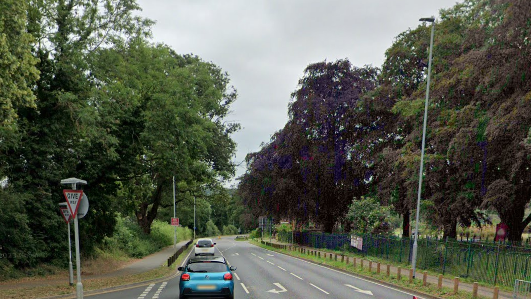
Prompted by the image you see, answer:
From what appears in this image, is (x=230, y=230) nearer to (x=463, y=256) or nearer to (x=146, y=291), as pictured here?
(x=463, y=256)

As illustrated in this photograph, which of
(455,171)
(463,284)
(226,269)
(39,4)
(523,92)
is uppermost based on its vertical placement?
(39,4)

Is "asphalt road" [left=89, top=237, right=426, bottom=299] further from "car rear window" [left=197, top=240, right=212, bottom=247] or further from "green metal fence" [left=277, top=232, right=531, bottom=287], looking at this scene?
"car rear window" [left=197, top=240, right=212, bottom=247]

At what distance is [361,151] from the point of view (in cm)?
3381

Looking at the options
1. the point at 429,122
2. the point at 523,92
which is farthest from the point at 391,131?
the point at 523,92

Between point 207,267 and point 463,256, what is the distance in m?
13.2

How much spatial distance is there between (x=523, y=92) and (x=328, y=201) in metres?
22.1

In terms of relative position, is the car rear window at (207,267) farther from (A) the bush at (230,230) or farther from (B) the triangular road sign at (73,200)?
(A) the bush at (230,230)

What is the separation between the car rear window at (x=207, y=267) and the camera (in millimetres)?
11258

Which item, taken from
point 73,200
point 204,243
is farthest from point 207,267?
point 204,243

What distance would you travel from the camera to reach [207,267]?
11.4 m

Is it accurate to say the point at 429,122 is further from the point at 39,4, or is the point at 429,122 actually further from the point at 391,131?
the point at 39,4

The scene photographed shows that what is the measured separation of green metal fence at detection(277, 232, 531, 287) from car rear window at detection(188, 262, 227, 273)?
11562 mm

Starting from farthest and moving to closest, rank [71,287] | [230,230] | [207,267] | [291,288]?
[230,230], [291,288], [71,287], [207,267]

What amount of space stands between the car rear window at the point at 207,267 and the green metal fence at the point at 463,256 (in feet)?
37.9
